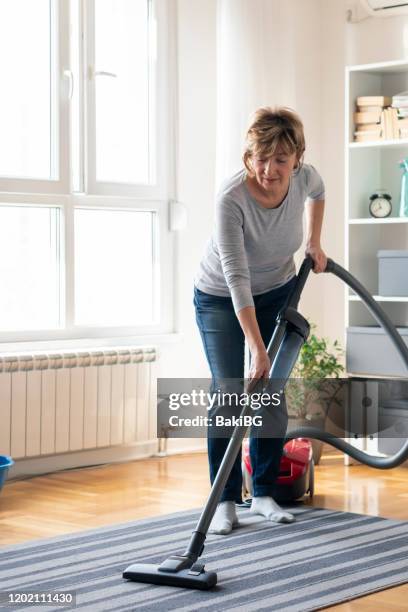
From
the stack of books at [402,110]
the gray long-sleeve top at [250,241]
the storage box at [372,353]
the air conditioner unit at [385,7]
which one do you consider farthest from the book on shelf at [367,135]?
the gray long-sleeve top at [250,241]

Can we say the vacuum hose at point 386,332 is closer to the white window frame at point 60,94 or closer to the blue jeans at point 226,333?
the blue jeans at point 226,333

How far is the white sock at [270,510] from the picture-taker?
3.35 meters

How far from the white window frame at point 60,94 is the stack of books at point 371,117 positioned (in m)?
1.32

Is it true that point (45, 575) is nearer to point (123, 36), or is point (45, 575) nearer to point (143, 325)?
point (143, 325)

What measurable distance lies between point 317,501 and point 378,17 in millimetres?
2428

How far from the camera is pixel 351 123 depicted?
4.77 meters

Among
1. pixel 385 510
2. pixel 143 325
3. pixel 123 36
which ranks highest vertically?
pixel 123 36

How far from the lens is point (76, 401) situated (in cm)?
436

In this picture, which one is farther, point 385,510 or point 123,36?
point 123,36

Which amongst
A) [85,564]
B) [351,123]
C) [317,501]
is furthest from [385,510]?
[351,123]

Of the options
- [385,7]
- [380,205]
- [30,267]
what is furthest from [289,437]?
[385,7]

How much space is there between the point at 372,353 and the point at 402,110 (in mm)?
1074

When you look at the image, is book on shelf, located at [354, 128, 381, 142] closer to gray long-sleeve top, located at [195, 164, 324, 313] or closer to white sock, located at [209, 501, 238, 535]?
gray long-sleeve top, located at [195, 164, 324, 313]

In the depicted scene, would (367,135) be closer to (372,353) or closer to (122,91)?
(372,353)
